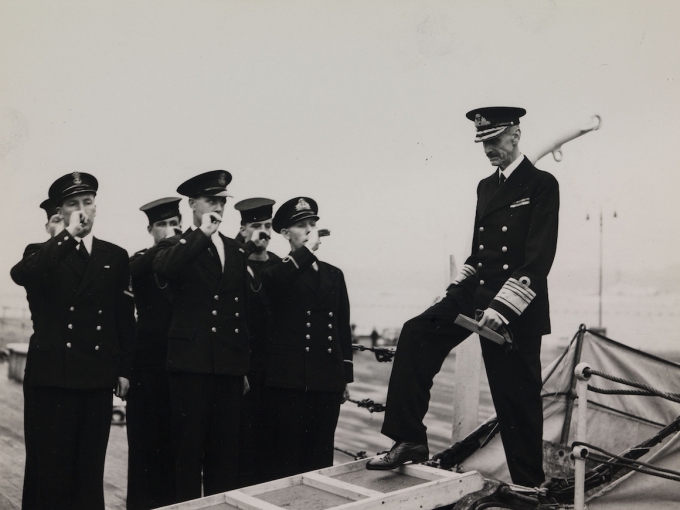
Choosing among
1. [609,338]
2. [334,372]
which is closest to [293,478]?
[334,372]

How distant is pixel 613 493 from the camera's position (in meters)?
3.33

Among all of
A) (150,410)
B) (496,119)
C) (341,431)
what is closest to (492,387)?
(496,119)

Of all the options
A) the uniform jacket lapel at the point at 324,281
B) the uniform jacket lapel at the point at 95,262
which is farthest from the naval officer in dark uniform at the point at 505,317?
the uniform jacket lapel at the point at 95,262

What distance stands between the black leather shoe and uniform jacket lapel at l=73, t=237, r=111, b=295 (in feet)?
5.22

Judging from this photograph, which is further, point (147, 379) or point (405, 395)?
point (147, 379)

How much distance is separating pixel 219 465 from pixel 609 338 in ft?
8.00

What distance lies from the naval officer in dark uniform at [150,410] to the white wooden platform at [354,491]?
3.76ft

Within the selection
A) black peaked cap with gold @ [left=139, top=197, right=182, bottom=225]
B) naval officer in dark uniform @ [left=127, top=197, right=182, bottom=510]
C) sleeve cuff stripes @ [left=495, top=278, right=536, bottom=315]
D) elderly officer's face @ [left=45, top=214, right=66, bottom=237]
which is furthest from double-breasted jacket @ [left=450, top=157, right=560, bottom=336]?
elderly officer's face @ [left=45, top=214, right=66, bottom=237]

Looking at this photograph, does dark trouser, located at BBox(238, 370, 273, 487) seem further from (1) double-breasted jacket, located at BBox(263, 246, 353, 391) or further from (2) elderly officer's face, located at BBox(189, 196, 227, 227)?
(2) elderly officer's face, located at BBox(189, 196, 227, 227)

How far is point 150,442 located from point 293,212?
154 centimetres

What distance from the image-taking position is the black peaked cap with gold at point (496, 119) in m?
3.29

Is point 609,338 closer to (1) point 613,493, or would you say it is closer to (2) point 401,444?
(1) point 613,493

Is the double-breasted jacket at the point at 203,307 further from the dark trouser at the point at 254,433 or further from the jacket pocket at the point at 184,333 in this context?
the dark trouser at the point at 254,433

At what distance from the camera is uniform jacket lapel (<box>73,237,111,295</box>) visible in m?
3.35
